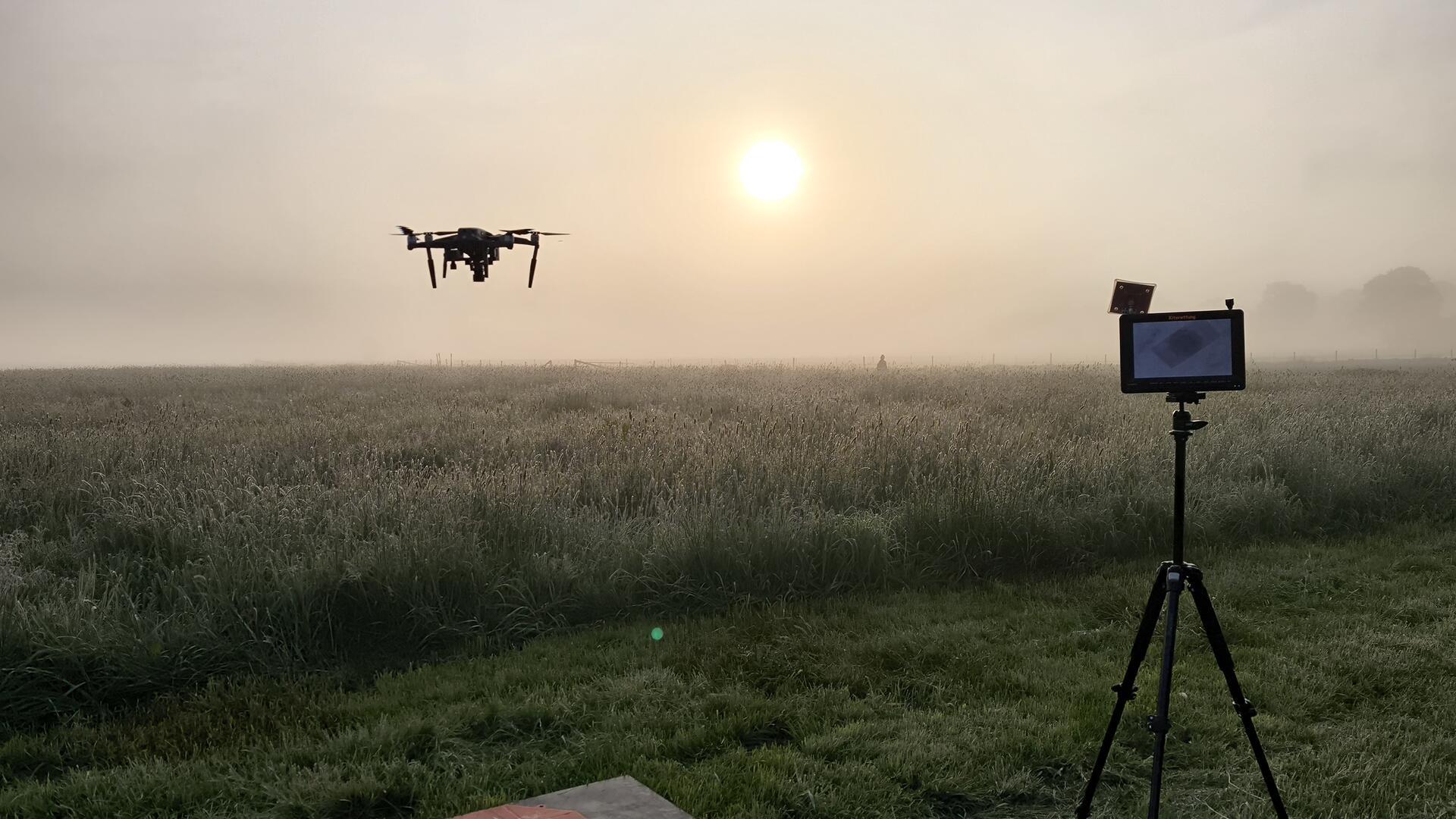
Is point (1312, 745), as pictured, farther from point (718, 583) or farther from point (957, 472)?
point (957, 472)

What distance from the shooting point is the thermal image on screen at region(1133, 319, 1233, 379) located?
3557 millimetres

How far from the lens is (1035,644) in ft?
20.2

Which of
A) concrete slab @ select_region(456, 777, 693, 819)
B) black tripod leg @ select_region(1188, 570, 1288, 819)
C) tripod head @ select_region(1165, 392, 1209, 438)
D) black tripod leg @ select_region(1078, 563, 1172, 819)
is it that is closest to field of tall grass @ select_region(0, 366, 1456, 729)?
concrete slab @ select_region(456, 777, 693, 819)

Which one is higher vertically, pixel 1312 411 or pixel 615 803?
pixel 1312 411

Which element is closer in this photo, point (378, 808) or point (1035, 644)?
point (378, 808)

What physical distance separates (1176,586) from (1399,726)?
2.50 m

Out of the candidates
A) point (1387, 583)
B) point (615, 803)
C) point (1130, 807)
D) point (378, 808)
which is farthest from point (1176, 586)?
point (1387, 583)

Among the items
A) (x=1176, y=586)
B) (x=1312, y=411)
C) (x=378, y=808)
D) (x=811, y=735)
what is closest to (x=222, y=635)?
(x=378, y=808)

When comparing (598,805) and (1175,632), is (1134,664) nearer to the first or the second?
(1175,632)

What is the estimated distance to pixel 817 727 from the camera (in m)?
4.80

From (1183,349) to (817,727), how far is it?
266 centimetres

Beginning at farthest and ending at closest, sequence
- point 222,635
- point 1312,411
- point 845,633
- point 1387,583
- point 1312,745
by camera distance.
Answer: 1. point 1312,411
2. point 1387,583
3. point 845,633
4. point 222,635
5. point 1312,745

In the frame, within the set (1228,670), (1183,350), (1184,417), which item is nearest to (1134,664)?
(1228,670)

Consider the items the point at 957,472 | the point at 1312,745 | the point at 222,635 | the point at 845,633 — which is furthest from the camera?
the point at 957,472
